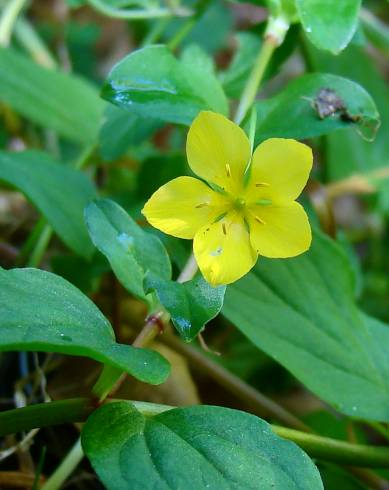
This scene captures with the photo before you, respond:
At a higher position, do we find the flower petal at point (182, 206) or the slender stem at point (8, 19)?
the flower petal at point (182, 206)

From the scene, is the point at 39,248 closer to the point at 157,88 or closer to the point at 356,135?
the point at 157,88

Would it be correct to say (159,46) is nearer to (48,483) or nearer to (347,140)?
(48,483)

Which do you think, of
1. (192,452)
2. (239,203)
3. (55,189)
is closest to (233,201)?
(239,203)

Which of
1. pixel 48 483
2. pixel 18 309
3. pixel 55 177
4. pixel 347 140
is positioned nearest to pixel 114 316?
pixel 55 177

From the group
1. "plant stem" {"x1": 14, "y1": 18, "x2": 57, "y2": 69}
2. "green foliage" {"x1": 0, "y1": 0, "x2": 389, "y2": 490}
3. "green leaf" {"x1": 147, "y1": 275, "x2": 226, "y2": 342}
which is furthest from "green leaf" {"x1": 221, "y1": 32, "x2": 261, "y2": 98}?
"plant stem" {"x1": 14, "y1": 18, "x2": 57, "y2": 69}

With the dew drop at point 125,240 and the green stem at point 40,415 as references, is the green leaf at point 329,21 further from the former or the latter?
the green stem at point 40,415

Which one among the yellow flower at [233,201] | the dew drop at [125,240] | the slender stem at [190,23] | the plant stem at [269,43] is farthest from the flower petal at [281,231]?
the slender stem at [190,23]
